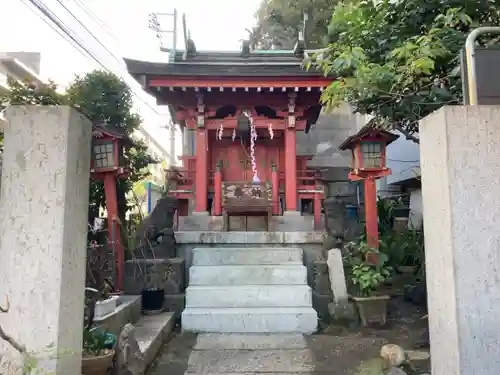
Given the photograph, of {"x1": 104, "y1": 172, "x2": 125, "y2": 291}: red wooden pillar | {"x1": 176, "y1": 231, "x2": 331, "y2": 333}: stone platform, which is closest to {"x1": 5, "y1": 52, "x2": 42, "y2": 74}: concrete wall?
{"x1": 104, "y1": 172, "x2": 125, "y2": 291}: red wooden pillar

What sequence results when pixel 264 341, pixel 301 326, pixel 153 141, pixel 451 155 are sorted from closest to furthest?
1. pixel 451 155
2. pixel 264 341
3. pixel 301 326
4. pixel 153 141

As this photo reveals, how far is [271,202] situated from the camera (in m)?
7.95

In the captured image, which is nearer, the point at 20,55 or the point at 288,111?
the point at 288,111

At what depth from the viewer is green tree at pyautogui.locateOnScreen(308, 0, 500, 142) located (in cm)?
368

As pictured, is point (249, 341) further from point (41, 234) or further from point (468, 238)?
point (468, 238)

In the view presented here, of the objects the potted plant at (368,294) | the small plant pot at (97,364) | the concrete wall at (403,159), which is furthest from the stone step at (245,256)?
the concrete wall at (403,159)

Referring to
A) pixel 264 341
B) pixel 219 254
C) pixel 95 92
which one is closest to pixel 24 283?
pixel 264 341

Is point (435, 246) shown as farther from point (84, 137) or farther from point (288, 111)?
point (288, 111)

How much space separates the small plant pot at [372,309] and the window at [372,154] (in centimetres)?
240

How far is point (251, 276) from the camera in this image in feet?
20.4

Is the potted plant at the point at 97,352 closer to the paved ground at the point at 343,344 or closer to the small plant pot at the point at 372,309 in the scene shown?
the paved ground at the point at 343,344

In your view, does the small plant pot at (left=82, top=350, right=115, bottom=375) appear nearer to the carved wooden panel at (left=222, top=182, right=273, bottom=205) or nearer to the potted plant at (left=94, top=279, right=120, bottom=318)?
the potted plant at (left=94, top=279, right=120, bottom=318)

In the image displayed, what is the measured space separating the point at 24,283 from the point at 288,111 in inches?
281

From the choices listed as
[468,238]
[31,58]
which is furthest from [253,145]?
[31,58]
